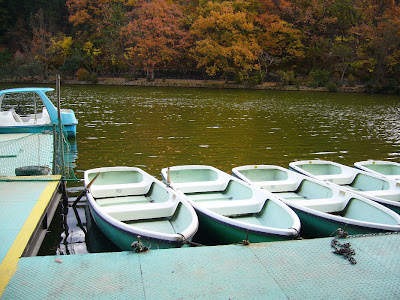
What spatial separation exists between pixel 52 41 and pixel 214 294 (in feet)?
163

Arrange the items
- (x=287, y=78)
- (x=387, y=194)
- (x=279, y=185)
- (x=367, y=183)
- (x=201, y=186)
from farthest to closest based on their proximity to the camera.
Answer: (x=287, y=78) → (x=367, y=183) → (x=279, y=185) → (x=201, y=186) → (x=387, y=194)

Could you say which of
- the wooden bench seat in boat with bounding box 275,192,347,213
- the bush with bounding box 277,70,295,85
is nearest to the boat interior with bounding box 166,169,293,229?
the wooden bench seat in boat with bounding box 275,192,347,213

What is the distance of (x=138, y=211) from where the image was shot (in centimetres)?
573

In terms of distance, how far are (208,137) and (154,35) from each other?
1272 inches

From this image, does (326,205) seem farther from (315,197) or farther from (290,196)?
(290,196)

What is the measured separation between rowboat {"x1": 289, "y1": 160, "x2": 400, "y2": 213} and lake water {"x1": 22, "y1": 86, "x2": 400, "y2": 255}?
2762 millimetres

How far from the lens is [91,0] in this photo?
49062 mm

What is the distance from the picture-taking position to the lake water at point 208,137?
10.5m

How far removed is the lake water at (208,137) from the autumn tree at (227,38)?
17.8 meters

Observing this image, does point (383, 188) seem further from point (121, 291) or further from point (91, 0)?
point (91, 0)

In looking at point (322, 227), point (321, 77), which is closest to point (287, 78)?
point (321, 77)

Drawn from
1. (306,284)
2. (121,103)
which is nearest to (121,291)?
(306,284)

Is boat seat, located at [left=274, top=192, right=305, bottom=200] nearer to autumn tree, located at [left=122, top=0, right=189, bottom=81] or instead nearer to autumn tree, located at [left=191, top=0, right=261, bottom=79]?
autumn tree, located at [left=191, top=0, right=261, bottom=79]

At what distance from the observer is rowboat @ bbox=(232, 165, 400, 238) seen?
212 inches
